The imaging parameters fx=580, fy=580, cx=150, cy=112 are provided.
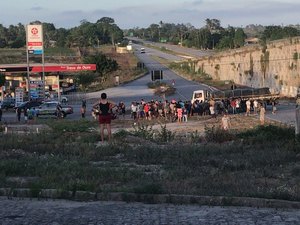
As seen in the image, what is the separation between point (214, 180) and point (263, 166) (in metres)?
2.22

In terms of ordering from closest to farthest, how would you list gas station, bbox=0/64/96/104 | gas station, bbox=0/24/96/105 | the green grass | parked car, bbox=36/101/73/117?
1. the green grass
2. parked car, bbox=36/101/73/117
3. gas station, bbox=0/24/96/105
4. gas station, bbox=0/64/96/104

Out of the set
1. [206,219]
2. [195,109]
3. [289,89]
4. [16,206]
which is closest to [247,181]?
[206,219]

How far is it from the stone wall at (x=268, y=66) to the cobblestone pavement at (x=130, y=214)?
165 feet

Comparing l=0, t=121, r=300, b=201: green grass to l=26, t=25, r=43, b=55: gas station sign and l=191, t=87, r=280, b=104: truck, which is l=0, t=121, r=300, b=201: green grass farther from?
l=26, t=25, r=43, b=55: gas station sign

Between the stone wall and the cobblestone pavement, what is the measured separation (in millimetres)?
50307

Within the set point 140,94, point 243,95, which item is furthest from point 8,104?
point 243,95

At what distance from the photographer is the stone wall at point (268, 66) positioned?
59344mm

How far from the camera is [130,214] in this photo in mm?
8789

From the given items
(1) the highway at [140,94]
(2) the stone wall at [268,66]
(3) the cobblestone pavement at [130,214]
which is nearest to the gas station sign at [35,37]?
(1) the highway at [140,94]

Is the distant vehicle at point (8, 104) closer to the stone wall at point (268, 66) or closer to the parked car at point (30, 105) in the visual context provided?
the parked car at point (30, 105)

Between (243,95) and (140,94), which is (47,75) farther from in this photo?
(243,95)

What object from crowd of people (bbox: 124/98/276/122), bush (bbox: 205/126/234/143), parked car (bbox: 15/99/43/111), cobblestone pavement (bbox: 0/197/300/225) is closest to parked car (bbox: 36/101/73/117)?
parked car (bbox: 15/99/43/111)

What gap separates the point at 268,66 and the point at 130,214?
197 ft

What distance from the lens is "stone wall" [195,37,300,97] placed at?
195 ft
